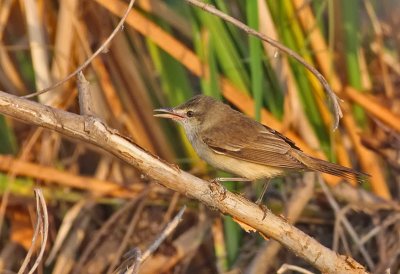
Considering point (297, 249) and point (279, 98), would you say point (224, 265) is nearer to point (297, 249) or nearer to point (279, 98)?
point (279, 98)

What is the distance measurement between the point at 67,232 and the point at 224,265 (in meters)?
0.77

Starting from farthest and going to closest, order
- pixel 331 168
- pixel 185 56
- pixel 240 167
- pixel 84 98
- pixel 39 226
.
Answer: pixel 185 56 < pixel 240 167 < pixel 331 168 < pixel 39 226 < pixel 84 98

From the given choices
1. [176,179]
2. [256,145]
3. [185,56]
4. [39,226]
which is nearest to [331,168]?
[256,145]

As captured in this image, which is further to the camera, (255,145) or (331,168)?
(255,145)

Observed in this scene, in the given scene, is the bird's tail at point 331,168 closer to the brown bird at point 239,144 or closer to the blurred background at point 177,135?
the brown bird at point 239,144

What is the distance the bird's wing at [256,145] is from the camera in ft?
10.9

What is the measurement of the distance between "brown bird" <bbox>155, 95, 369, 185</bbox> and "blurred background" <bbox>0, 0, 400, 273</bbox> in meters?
0.24

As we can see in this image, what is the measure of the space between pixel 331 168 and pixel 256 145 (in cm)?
40

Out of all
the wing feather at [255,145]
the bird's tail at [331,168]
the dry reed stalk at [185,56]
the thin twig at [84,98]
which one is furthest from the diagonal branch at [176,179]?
the dry reed stalk at [185,56]

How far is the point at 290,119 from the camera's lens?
157 inches

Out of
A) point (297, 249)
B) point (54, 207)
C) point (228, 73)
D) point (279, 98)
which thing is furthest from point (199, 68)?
point (297, 249)

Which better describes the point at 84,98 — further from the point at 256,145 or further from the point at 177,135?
the point at 177,135

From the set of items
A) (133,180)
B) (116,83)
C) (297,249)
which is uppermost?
(116,83)

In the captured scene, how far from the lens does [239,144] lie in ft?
11.4
